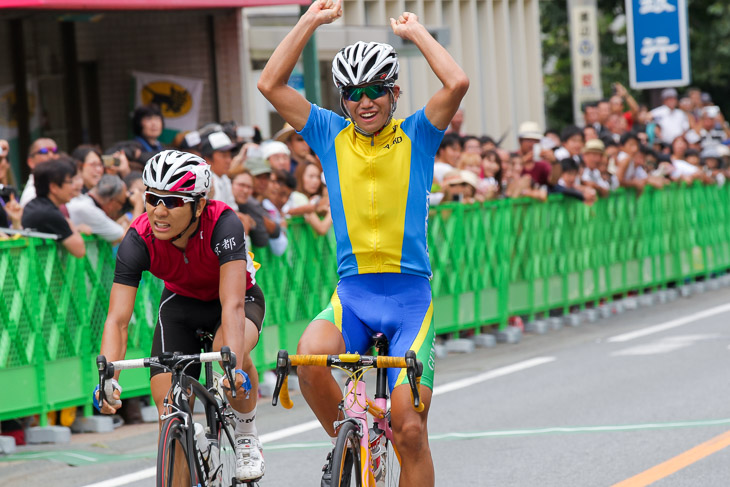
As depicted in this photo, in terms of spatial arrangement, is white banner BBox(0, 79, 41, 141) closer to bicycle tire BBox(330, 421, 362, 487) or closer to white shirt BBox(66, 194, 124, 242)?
white shirt BBox(66, 194, 124, 242)

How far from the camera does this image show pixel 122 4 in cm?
1382

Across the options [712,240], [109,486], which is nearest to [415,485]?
[109,486]

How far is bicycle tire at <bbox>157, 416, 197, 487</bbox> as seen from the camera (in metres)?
5.51

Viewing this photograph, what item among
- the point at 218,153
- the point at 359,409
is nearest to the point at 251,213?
the point at 218,153

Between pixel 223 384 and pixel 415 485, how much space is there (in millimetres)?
890

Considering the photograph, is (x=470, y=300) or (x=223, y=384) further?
(x=470, y=300)

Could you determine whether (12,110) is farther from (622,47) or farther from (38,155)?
(622,47)

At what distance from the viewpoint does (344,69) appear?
5.70 m

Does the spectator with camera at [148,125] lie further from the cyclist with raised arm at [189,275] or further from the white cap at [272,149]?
the cyclist with raised arm at [189,275]

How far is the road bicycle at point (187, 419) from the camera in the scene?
553cm

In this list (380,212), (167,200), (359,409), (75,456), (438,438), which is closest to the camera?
(359,409)

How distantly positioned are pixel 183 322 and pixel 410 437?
1433 millimetres

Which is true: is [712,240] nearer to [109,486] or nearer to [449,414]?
[449,414]

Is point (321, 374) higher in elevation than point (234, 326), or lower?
lower
